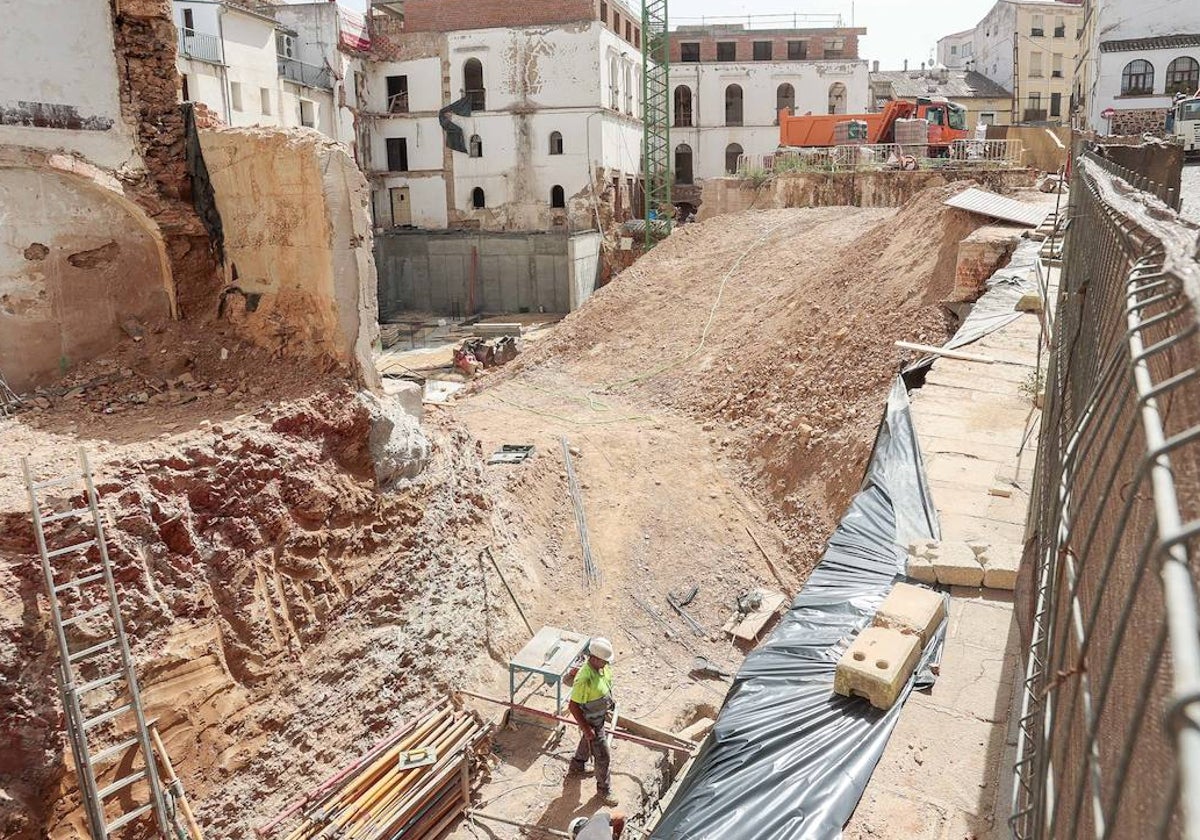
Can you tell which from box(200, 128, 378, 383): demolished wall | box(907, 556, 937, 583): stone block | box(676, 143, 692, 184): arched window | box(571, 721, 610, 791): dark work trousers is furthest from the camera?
box(676, 143, 692, 184): arched window

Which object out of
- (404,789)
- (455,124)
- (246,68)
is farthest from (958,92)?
(404,789)

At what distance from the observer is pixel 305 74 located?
30.2m

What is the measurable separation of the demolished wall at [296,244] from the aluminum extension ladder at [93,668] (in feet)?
10.0

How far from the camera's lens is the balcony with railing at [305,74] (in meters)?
28.8

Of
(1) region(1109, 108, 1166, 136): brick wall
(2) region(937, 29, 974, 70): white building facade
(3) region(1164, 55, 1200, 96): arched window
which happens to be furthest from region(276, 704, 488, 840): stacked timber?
(2) region(937, 29, 974, 70): white building facade

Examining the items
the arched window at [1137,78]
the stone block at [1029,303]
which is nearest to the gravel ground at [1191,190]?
the stone block at [1029,303]

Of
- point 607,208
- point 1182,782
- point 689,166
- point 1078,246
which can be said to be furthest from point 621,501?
point 689,166

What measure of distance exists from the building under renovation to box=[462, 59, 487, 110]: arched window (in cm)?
2083

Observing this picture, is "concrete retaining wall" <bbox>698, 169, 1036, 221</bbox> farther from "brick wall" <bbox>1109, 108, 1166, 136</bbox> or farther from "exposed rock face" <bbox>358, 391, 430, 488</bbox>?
"exposed rock face" <bbox>358, 391, 430, 488</bbox>

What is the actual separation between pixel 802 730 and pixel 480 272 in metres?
28.6

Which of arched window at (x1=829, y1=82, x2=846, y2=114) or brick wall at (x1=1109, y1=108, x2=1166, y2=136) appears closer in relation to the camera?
brick wall at (x1=1109, y1=108, x2=1166, y2=136)

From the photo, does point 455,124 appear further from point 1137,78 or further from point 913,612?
point 913,612

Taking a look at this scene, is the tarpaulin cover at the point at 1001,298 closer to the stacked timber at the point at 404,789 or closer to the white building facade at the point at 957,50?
the stacked timber at the point at 404,789

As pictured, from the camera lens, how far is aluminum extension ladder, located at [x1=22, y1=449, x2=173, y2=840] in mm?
6398
